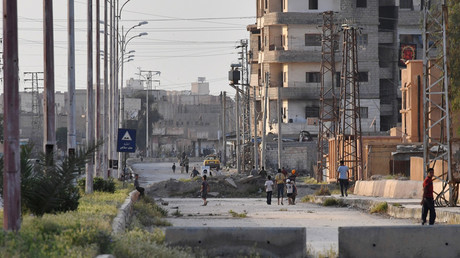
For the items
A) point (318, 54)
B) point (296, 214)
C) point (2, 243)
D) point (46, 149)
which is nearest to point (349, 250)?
point (2, 243)

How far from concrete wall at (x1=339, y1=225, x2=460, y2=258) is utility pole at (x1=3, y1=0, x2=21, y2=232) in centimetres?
570

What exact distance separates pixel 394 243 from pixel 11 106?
688 cm

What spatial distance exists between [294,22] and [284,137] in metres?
11.4

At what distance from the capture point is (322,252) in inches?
730

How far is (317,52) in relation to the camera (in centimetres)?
10094

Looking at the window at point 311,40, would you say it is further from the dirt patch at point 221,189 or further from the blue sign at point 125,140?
the blue sign at point 125,140

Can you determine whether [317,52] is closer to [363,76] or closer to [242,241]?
[363,76]

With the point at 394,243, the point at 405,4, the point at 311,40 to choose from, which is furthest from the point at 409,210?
the point at 405,4

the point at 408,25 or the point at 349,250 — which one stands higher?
the point at 408,25

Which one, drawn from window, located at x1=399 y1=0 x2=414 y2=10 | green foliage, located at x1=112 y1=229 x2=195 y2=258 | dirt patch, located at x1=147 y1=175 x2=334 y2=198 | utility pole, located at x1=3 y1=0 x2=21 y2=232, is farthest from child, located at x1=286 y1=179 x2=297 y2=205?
window, located at x1=399 y1=0 x2=414 y2=10

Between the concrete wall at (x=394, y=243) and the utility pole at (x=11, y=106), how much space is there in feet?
18.7

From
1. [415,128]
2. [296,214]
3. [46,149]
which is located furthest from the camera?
[415,128]

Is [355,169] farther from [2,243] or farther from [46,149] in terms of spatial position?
[2,243]

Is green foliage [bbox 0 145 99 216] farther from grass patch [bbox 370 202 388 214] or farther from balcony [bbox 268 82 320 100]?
balcony [bbox 268 82 320 100]
